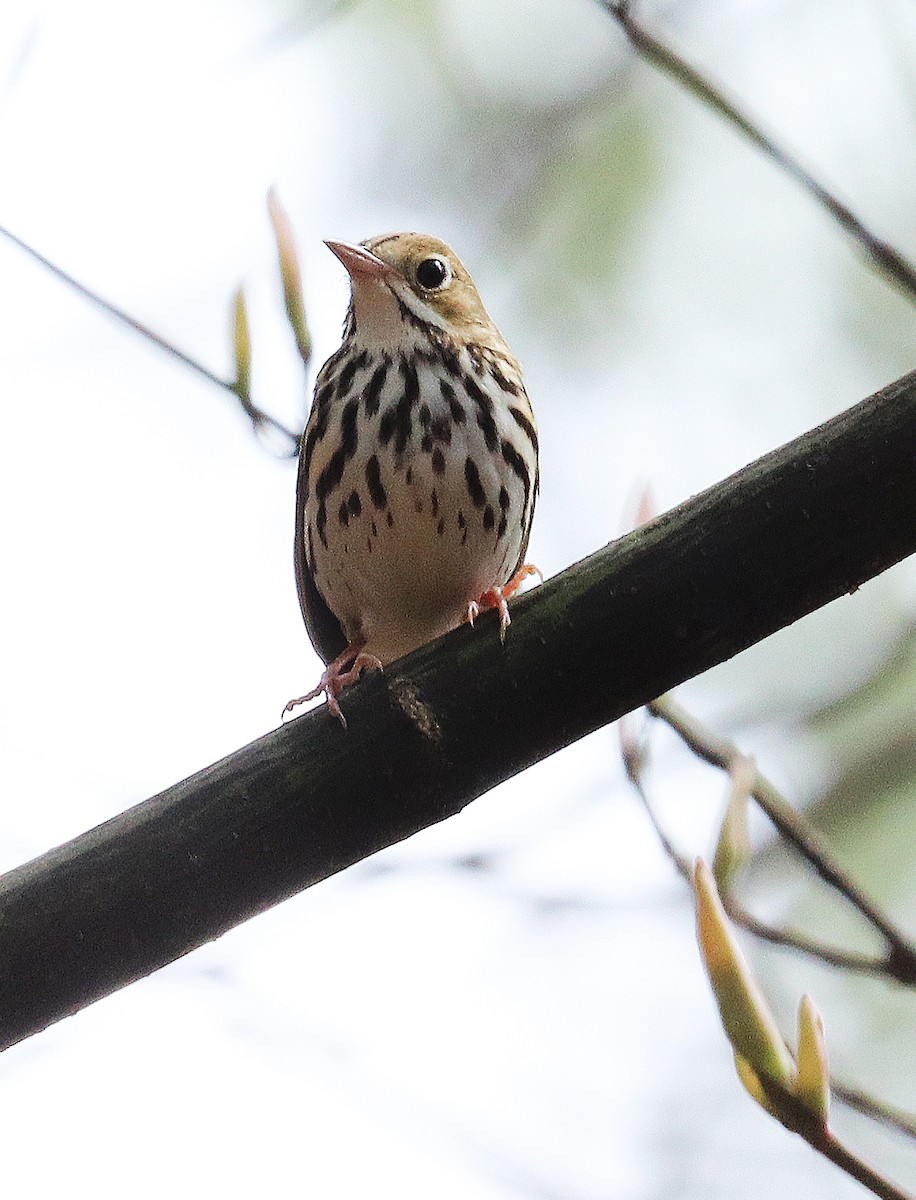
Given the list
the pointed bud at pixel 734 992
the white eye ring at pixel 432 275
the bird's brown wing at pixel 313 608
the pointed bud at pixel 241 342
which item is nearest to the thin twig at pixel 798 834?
the pointed bud at pixel 734 992

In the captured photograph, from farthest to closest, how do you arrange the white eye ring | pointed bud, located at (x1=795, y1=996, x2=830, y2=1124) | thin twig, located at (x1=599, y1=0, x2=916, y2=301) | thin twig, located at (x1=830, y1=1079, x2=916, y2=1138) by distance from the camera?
the white eye ring, thin twig, located at (x1=599, y1=0, x2=916, y2=301), thin twig, located at (x1=830, y1=1079, x2=916, y2=1138), pointed bud, located at (x1=795, y1=996, x2=830, y2=1124)

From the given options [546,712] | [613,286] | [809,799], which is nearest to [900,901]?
[809,799]

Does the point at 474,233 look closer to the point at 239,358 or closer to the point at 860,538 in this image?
the point at 239,358

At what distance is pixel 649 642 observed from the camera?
6.72 ft

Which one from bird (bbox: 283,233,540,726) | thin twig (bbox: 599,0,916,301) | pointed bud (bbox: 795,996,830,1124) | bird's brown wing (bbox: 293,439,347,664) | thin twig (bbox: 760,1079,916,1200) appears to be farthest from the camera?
bird's brown wing (bbox: 293,439,347,664)

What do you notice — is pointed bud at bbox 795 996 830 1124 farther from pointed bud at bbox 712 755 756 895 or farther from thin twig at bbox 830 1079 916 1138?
pointed bud at bbox 712 755 756 895

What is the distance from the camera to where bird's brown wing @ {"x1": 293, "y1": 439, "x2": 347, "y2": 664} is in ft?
11.9

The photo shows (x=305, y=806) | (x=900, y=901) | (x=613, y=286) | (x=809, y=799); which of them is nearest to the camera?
(x=305, y=806)

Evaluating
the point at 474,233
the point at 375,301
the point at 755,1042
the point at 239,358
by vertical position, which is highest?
the point at 474,233

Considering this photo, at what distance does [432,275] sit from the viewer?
12.4 feet

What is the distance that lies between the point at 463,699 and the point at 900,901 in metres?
3.16

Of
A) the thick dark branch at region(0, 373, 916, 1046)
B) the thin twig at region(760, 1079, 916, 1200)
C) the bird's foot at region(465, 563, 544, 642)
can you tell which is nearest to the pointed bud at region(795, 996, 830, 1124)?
the thin twig at region(760, 1079, 916, 1200)

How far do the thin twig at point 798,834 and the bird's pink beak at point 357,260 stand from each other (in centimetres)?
159

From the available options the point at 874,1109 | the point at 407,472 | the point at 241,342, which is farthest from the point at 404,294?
the point at 874,1109
